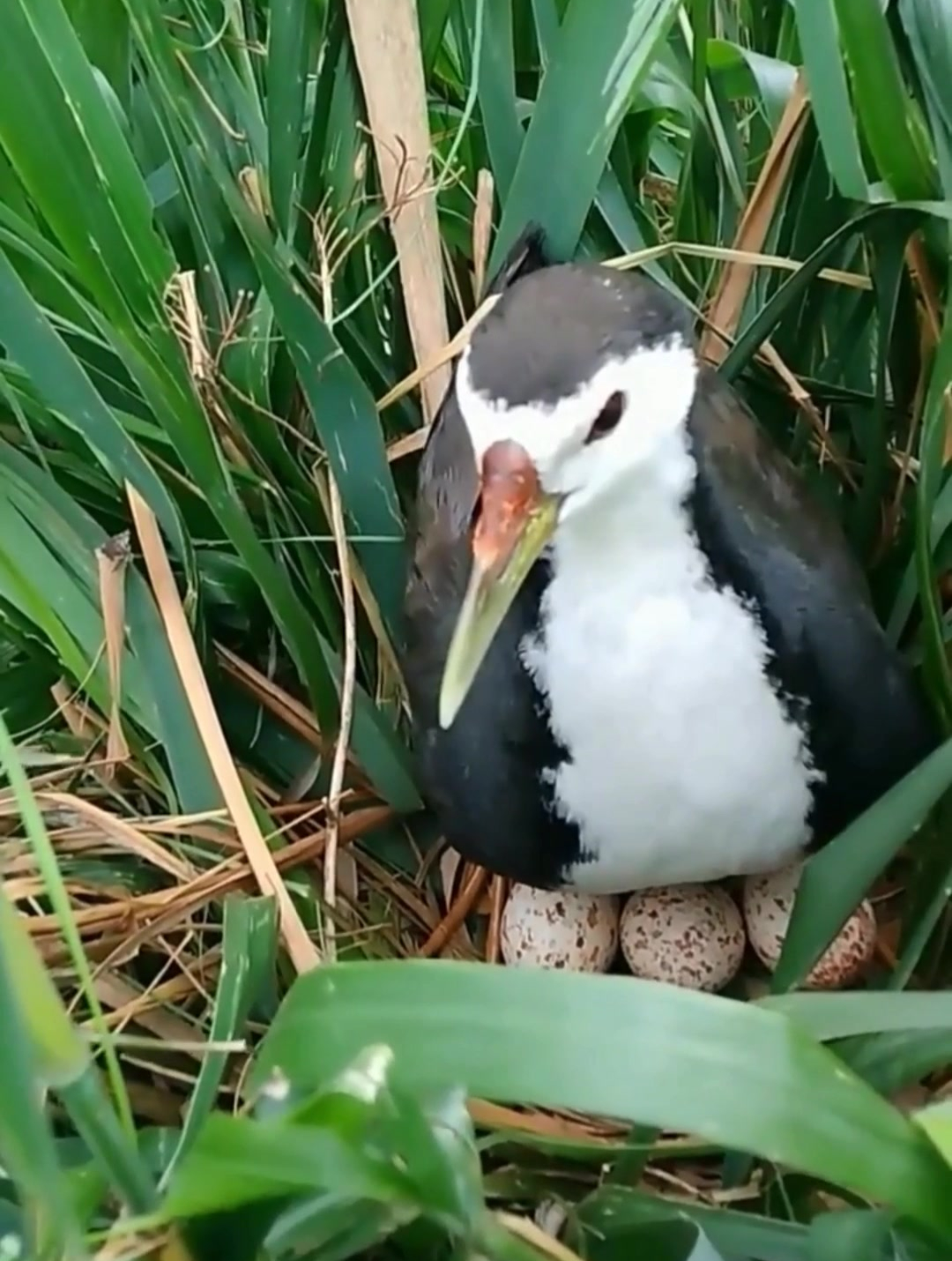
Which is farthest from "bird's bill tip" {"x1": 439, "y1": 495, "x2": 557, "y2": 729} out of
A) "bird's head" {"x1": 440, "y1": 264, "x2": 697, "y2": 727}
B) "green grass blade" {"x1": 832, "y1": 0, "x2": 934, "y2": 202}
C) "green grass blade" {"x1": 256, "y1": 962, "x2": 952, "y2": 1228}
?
"green grass blade" {"x1": 832, "y1": 0, "x2": 934, "y2": 202}

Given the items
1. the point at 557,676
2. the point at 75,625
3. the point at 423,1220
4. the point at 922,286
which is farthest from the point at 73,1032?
the point at 922,286

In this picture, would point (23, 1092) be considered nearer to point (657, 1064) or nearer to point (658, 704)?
point (657, 1064)

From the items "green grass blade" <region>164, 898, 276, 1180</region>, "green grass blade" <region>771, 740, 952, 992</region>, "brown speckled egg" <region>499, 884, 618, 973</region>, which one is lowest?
"brown speckled egg" <region>499, 884, 618, 973</region>

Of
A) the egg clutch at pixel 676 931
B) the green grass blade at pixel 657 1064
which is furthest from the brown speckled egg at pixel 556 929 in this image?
the green grass blade at pixel 657 1064

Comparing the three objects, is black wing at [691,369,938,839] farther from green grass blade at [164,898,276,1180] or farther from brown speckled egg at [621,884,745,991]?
green grass blade at [164,898,276,1180]

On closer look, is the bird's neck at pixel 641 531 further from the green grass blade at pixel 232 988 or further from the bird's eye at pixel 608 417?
the green grass blade at pixel 232 988

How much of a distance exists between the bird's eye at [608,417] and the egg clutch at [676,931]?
28 centimetres

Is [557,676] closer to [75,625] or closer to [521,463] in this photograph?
[521,463]

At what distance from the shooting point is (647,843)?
0.68m

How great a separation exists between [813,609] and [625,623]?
9cm

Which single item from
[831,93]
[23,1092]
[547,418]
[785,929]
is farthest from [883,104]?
[23,1092]

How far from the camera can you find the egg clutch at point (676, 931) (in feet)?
2.55

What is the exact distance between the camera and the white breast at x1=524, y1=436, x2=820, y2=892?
604mm

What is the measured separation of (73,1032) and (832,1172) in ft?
0.64
